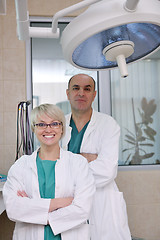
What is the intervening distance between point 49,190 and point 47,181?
43 mm

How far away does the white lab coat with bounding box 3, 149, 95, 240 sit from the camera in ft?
3.69

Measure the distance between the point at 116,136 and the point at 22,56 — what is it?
4.38 ft

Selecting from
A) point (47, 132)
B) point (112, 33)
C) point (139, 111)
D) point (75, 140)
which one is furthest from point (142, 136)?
point (112, 33)

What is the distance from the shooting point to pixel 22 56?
96.0 inches

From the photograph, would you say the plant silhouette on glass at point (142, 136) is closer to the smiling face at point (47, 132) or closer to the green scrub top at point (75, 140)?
the green scrub top at point (75, 140)

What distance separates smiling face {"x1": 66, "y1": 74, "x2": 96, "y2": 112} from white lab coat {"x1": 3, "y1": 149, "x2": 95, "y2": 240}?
0.53m

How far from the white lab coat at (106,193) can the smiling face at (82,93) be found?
0.21m

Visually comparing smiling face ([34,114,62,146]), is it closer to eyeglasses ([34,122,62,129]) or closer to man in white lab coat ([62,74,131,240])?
eyeglasses ([34,122,62,129])

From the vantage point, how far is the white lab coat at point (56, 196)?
1.12m

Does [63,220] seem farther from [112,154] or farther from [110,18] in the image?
[110,18]

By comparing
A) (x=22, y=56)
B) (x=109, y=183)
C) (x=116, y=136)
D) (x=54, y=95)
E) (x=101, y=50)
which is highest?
(x=22, y=56)

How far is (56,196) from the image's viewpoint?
1181 mm

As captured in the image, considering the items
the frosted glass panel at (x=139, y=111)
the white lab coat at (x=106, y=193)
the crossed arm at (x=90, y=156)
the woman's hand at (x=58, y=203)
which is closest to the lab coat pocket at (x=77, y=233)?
the woman's hand at (x=58, y=203)

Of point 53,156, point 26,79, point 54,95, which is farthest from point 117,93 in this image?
point 53,156
